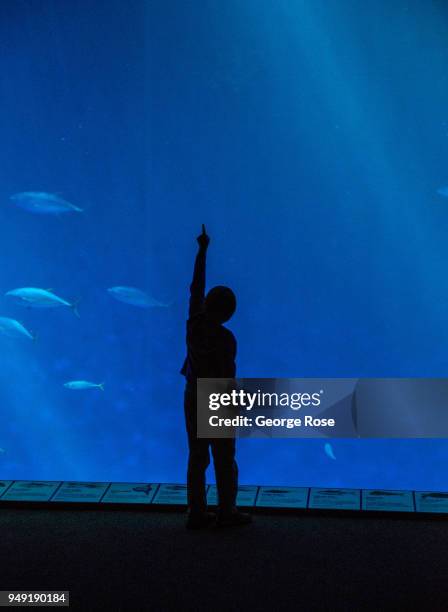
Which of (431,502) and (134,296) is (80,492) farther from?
(134,296)

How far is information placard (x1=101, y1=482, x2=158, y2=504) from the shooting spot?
154 inches

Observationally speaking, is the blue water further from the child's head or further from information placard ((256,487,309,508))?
the child's head

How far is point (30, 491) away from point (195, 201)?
563 cm

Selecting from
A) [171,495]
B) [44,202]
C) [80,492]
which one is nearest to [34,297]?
[44,202]

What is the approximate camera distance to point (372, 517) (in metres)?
3.67

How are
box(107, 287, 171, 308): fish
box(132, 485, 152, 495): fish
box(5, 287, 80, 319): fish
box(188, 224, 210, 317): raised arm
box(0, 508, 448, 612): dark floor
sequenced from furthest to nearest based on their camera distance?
box(107, 287, 171, 308): fish → box(5, 287, 80, 319): fish → box(132, 485, 152, 495): fish → box(188, 224, 210, 317): raised arm → box(0, 508, 448, 612): dark floor

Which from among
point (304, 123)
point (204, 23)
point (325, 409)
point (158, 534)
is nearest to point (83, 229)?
point (204, 23)

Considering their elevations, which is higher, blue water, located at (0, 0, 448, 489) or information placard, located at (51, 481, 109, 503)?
blue water, located at (0, 0, 448, 489)

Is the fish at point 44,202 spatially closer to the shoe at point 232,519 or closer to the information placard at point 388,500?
the shoe at point 232,519

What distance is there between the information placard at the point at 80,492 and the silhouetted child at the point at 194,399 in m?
0.69

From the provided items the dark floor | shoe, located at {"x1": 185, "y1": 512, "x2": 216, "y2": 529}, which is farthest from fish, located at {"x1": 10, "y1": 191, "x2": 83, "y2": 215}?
shoe, located at {"x1": 185, "y1": 512, "x2": 216, "y2": 529}

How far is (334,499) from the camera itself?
388cm

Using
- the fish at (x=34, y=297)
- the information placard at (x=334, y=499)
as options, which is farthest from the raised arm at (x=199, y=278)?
the fish at (x=34, y=297)

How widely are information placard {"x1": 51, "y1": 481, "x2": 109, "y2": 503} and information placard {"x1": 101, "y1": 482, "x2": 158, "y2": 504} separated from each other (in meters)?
0.05
